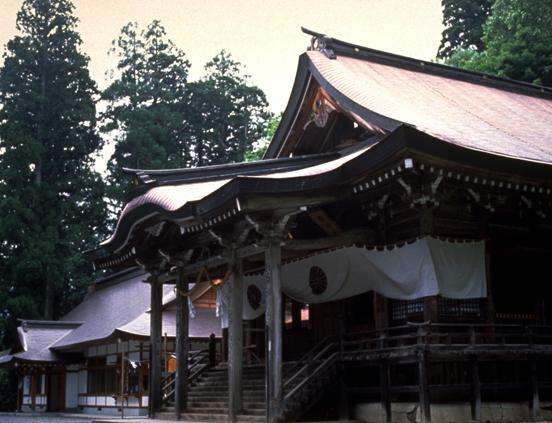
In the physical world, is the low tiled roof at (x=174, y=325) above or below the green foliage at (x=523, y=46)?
below

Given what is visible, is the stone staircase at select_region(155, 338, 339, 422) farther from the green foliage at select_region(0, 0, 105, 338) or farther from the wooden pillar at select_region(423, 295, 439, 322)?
the green foliage at select_region(0, 0, 105, 338)

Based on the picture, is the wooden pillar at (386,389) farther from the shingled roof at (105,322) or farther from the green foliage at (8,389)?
the green foliage at (8,389)

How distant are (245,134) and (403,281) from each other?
3806 cm

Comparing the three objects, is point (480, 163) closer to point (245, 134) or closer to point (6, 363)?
point (6, 363)

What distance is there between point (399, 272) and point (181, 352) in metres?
5.30

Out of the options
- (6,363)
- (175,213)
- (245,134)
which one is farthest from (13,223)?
(175,213)

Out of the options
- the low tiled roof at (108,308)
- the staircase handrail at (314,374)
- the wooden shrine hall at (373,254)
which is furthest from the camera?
the low tiled roof at (108,308)

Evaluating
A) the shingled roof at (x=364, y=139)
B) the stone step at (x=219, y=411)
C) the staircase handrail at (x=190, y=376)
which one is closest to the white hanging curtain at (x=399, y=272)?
the shingled roof at (x=364, y=139)

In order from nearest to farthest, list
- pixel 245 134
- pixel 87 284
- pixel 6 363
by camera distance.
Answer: pixel 6 363 → pixel 87 284 → pixel 245 134

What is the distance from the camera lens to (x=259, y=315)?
17297 mm

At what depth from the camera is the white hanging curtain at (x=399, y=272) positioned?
1235cm

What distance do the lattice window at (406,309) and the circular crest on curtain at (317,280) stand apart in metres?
1.46

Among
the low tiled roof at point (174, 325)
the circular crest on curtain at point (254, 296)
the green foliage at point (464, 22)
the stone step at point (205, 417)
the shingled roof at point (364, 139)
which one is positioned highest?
the green foliage at point (464, 22)

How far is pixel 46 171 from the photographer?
39.6 m
